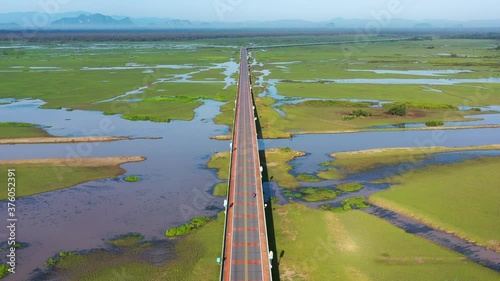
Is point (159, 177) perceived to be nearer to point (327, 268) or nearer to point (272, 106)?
point (327, 268)

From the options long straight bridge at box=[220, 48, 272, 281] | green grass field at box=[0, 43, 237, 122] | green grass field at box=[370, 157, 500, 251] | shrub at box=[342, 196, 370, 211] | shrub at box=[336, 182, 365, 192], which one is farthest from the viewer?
green grass field at box=[0, 43, 237, 122]

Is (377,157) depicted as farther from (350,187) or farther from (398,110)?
(398,110)

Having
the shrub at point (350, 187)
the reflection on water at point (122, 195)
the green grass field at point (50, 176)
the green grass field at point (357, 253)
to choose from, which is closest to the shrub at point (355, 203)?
the green grass field at point (357, 253)

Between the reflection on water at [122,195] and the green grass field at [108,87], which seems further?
the green grass field at [108,87]

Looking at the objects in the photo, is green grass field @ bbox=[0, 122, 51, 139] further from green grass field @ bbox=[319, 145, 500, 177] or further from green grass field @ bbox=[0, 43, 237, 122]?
green grass field @ bbox=[319, 145, 500, 177]

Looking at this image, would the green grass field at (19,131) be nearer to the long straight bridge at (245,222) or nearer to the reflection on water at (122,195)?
the reflection on water at (122,195)

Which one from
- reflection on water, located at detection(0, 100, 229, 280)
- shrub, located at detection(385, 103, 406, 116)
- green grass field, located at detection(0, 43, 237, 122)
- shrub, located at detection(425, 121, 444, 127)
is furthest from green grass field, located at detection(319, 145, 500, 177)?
green grass field, located at detection(0, 43, 237, 122)

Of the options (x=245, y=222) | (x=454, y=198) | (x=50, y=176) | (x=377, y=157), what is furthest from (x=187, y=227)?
(x=377, y=157)
